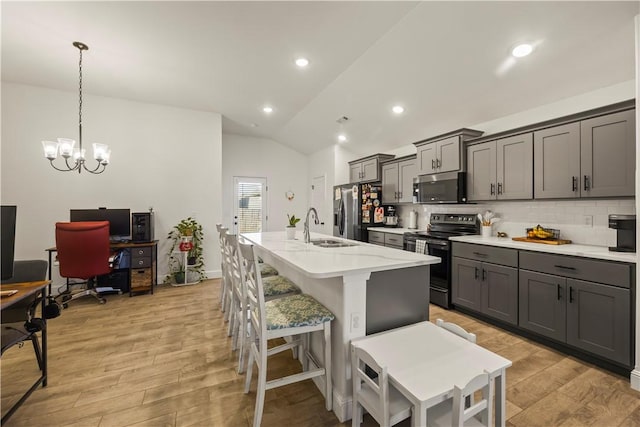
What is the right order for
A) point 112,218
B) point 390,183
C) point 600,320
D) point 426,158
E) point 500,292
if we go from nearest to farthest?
point 600,320
point 500,292
point 426,158
point 112,218
point 390,183

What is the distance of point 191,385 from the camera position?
76.7 inches

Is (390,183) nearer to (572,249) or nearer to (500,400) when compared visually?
(572,249)

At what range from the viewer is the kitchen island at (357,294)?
1581mm

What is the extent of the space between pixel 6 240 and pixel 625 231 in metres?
4.25

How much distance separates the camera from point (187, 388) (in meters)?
1.92

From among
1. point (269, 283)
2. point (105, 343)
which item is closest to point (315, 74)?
point (269, 283)

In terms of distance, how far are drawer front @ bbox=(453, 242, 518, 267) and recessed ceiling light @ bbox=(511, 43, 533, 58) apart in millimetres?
1866

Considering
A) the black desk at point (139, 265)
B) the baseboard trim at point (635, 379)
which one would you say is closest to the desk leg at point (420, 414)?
the baseboard trim at point (635, 379)

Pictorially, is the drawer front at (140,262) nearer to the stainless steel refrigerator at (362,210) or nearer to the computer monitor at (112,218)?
the computer monitor at (112,218)

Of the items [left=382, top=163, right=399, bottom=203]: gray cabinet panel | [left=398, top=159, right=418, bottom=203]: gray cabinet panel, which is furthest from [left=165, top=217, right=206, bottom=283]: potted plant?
[left=398, top=159, right=418, bottom=203]: gray cabinet panel

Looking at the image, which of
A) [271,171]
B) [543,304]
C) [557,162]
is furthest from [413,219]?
[271,171]

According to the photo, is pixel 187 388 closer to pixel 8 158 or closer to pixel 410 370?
pixel 410 370

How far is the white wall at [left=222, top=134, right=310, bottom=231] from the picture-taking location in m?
6.25

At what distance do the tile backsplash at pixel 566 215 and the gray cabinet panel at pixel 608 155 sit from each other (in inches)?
12.0
